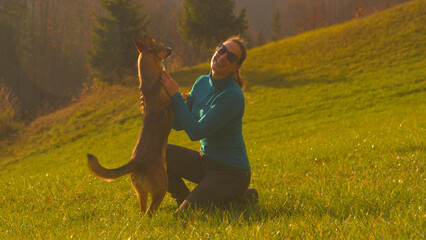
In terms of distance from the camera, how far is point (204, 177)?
404cm

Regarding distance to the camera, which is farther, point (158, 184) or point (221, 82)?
point (221, 82)

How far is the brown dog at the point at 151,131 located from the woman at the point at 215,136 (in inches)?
5.8

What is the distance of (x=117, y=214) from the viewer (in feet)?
13.3

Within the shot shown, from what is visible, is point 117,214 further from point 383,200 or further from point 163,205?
point 383,200

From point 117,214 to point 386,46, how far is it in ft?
92.3

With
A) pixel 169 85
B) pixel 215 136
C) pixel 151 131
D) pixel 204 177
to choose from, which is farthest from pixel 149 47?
pixel 204 177

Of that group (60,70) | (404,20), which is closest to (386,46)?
(404,20)

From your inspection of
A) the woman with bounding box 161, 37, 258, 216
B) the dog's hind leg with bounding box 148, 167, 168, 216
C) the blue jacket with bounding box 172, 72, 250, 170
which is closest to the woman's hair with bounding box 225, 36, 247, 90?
the woman with bounding box 161, 37, 258, 216

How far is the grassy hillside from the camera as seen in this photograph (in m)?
3.23

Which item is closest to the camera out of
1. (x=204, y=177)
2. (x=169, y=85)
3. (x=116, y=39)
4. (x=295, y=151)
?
(x=169, y=85)

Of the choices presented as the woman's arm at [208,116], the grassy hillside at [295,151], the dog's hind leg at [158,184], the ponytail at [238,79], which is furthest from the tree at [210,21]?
the dog's hind leg at [158,184]

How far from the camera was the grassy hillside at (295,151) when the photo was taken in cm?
323

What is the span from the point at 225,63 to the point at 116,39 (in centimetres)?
2806

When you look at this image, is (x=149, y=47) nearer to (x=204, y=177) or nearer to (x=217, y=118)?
(x=217, y=118)
